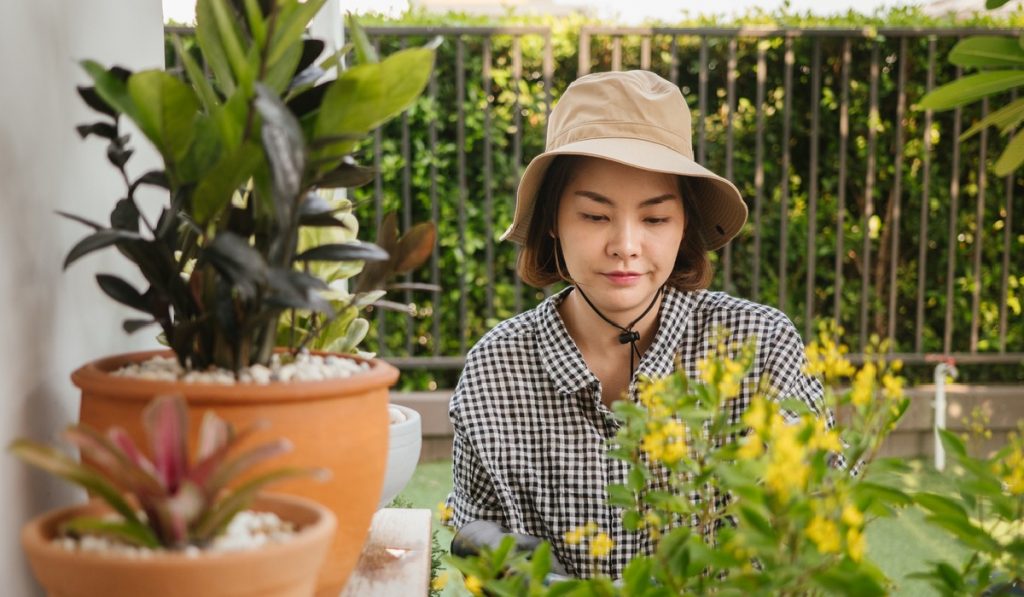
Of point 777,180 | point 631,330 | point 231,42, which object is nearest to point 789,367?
point 631,330

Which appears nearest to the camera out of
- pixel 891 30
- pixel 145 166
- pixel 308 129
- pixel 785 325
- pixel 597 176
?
pixel 308 129

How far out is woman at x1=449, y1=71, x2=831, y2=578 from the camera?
5.32 ft

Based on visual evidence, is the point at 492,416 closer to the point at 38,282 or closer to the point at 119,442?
the point at 38,282

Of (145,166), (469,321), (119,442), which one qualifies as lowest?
(469,321)

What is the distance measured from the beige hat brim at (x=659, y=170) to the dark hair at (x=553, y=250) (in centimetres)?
1

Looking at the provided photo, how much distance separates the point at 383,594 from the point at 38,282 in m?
0.40

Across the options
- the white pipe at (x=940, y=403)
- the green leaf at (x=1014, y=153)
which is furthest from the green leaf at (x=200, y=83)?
the white pipe at (x=940, y=403)

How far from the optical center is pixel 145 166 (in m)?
1.07

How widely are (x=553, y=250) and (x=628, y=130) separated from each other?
395mm

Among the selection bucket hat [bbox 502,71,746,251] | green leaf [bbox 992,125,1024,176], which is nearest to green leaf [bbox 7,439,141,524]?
bucket hat [bbox 502,71,746,251]

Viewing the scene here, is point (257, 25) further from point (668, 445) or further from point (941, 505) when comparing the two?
point (941, 505)

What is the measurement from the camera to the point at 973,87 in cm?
158

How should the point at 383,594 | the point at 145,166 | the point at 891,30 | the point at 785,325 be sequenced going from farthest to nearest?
the point at 891,30, the point at 785,325, the point at 145,166, the point at 383,594

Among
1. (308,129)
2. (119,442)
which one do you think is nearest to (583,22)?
(308,129)
